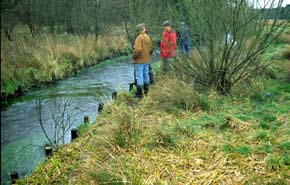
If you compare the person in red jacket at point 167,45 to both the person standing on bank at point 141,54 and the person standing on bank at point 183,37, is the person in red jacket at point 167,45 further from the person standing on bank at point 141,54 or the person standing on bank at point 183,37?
the person standing on bank at point 141,54

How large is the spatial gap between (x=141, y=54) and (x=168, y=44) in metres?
1.34

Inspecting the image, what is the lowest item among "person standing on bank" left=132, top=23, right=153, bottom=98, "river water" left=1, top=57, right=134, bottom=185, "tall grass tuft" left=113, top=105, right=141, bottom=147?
"river water" left=1, top=57, right=134, bottom=185

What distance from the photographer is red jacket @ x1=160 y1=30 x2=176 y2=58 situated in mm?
9273

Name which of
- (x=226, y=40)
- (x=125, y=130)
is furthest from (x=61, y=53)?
(x=125, y=130)

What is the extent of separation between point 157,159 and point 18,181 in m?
2.18

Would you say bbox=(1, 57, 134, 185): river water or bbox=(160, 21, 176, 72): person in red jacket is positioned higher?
bbox=(160, 21, 176, 72): person in red jacket

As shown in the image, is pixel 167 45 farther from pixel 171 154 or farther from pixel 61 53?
pixel 61 53

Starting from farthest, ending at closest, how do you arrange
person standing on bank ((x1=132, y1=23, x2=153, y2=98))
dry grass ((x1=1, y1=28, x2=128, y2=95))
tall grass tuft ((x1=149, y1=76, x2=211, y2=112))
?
dry grass ((x1=1, y1=28, x2=128, y2=95)), person standing on bank ((x1=132, y1=23, x2=153, y2=98)), tall grass tuft ((x1=149, y1=76, x2=211, y2=112))

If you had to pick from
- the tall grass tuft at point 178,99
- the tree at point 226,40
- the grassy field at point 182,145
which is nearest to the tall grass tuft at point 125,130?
the grassy field at point 182,145

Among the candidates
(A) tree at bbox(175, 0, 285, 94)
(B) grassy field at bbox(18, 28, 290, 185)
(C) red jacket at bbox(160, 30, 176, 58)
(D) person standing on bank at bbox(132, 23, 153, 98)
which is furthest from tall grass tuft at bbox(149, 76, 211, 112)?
(C) red jacket at bbox(160, 30, 176, 58)

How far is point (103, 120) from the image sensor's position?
23.1 ft

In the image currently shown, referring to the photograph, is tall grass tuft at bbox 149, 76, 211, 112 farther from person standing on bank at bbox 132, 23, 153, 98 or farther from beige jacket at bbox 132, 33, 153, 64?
beige jacket at bbox 132, 33, 153, 64

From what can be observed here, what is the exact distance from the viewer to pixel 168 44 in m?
9.68

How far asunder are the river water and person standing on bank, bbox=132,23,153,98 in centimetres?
111
